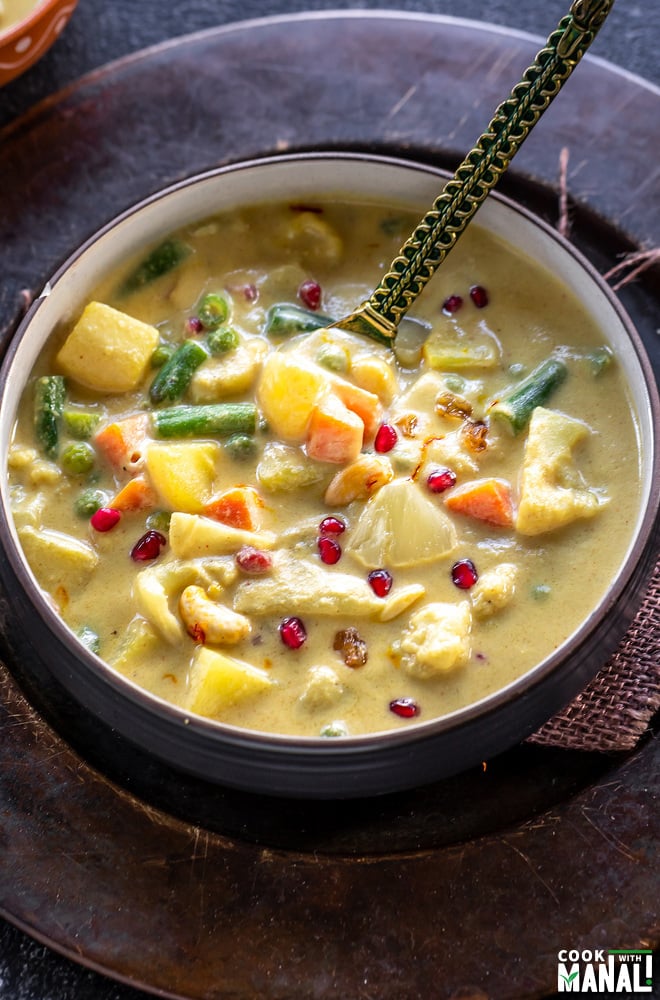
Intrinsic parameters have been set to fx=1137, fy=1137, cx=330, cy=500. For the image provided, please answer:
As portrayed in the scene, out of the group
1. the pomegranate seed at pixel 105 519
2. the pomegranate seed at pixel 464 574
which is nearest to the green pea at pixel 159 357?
the pomegranate seed at pixel 105 519

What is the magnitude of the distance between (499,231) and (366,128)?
75 centimetres

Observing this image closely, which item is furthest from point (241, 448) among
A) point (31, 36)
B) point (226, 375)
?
point (31, 36)

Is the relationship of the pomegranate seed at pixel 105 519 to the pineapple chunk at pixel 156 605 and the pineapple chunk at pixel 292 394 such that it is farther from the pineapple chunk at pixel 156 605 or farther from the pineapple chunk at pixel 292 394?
the pineapple chunk at pixel 292 394

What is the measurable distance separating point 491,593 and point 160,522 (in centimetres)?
92

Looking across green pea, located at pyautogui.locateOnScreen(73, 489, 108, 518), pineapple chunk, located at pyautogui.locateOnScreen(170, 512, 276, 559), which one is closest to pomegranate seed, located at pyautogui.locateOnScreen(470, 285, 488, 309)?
pineapple chunk, located at pyautogui.locateOnScreen(170, 512, 276, 559)

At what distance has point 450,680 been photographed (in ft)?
9.38

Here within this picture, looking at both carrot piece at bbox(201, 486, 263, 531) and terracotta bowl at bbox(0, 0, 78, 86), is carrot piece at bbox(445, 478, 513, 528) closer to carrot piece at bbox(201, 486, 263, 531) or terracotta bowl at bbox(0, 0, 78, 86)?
carrot piece at bbox(201, 486, 263, 531)

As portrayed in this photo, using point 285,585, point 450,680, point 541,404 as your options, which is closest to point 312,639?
point 285,585

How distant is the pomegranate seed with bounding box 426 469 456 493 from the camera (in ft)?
10.2

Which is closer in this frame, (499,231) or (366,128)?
(499,231)

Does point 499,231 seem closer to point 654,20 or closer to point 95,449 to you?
point 95,449

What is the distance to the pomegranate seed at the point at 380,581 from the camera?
296cm

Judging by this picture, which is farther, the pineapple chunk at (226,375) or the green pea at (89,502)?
the pineapple chunk at (226,375)

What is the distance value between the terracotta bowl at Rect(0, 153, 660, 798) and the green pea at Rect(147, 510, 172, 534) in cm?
39
